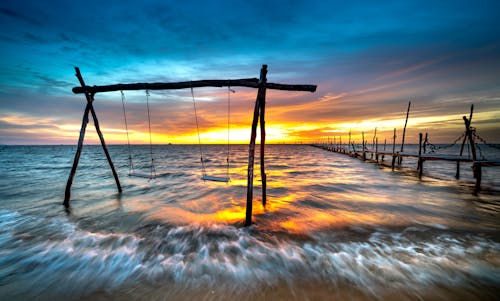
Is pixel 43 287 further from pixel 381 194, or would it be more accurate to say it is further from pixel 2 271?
pixel 381 194

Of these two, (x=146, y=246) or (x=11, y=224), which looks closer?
(x=146, y=246)

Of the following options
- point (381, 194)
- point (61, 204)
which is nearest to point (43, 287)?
point (61, 204)

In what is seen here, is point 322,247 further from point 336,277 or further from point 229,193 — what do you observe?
point 229,193

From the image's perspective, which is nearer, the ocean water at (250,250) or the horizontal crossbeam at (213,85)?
the ocean water at (250,250)

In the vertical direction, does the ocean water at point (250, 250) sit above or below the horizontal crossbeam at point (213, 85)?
below

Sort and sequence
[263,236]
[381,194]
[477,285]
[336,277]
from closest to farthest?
[477,285] → [336,277] → [263,236] → [381,194]

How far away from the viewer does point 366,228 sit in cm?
614

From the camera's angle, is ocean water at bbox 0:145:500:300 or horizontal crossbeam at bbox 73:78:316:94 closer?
ocean water at bbox 0:145:500:300

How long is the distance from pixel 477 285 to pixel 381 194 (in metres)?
7.61

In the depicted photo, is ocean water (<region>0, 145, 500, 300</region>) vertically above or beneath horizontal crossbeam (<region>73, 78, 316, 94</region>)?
beneath

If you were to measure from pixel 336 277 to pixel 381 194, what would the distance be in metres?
8.70

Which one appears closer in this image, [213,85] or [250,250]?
[250,250]

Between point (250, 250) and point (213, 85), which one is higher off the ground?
point (213, 85)

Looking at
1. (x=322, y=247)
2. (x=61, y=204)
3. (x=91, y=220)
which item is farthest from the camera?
(x=61, y=204)
